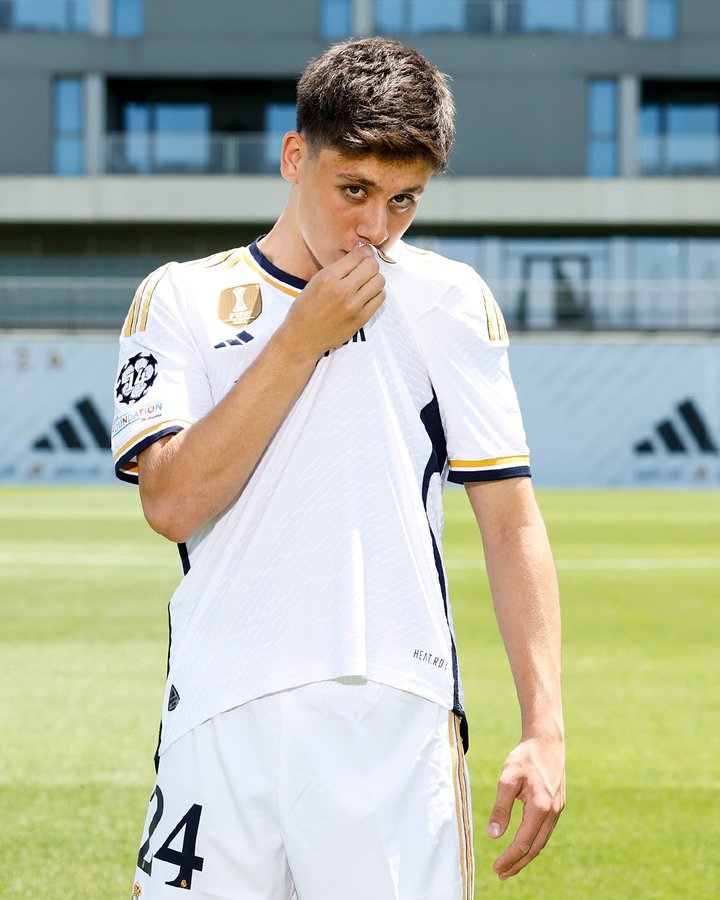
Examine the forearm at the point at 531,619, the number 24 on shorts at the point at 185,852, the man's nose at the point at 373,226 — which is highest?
the man's nose at the point at 373,226

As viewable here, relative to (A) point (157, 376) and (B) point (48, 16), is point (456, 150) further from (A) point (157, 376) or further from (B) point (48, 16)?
(A) point (157, 376)

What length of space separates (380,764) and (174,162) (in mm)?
34160

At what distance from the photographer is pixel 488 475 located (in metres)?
1.90

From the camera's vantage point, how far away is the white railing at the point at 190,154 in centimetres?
3434

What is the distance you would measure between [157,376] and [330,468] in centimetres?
29

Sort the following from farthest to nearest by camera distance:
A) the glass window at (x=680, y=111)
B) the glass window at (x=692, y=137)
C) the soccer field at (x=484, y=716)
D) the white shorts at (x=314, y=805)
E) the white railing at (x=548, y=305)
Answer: the glass window at (x=680, y=111) → the glass window at (x=692, y=137) → the white railing at (x=548, y=305) → the soccer field at (x=484, y=716) → the white shorts at (x=314, y=805)

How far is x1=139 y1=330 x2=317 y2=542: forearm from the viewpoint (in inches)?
69.0

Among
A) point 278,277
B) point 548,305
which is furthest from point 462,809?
point 548,305

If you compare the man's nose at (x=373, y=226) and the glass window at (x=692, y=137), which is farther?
the glass window at (x=692, y=137)

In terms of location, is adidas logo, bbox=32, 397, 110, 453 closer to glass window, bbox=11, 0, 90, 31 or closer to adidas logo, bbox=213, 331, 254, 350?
A: glass window, bbox=11, 0, 90, 31

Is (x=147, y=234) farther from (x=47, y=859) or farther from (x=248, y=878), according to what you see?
(x=248, y=878)

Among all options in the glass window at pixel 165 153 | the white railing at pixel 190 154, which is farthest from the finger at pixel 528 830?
the glass window at pixel 165 153

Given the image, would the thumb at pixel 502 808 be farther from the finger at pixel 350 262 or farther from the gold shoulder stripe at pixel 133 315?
the gold shoulder stripe at pixel 133 315

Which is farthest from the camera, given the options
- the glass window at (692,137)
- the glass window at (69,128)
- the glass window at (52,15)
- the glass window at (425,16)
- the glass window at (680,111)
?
the glass window at (680,111)
